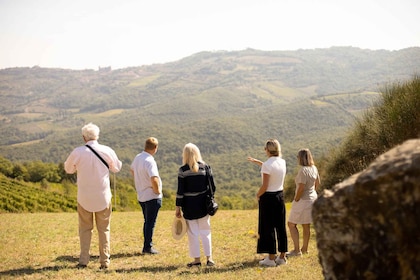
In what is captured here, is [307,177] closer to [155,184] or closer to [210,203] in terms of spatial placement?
[210,203]

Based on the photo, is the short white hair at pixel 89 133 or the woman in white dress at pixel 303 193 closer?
the short white hair at pixel 89 133

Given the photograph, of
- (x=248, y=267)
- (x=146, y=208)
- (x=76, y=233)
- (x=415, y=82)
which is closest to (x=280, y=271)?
(x=248, y=267)

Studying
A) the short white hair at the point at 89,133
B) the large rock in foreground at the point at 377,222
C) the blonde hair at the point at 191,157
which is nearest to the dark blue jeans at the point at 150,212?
the blonde hair at the point at 191,157

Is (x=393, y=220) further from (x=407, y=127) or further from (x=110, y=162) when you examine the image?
(x=407, y=127)

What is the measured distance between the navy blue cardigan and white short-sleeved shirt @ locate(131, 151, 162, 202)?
1.20 m

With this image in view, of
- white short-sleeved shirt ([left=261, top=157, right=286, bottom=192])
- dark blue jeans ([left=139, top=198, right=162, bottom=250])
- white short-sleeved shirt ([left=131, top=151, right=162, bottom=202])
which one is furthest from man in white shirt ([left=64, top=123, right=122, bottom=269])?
white short-sleeved shirt ([left=261, top=157, right=286, bottom=192])

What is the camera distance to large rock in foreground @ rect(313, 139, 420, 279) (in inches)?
140

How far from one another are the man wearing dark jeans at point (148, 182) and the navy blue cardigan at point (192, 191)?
3.61 feet

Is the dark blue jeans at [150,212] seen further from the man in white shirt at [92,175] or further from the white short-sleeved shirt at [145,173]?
the man in white shirt at [92,175]

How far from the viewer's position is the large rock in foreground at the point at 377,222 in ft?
11.7

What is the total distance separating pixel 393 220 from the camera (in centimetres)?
361

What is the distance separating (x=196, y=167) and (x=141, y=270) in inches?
81.5

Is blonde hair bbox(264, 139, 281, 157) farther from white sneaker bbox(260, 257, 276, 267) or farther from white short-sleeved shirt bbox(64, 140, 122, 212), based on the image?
white short-sleeved shirt bbox(64, 140, 122, 212)

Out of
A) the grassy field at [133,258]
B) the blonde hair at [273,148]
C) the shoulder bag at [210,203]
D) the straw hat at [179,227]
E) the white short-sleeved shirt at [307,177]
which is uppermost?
the blonde hair at [273,148]
